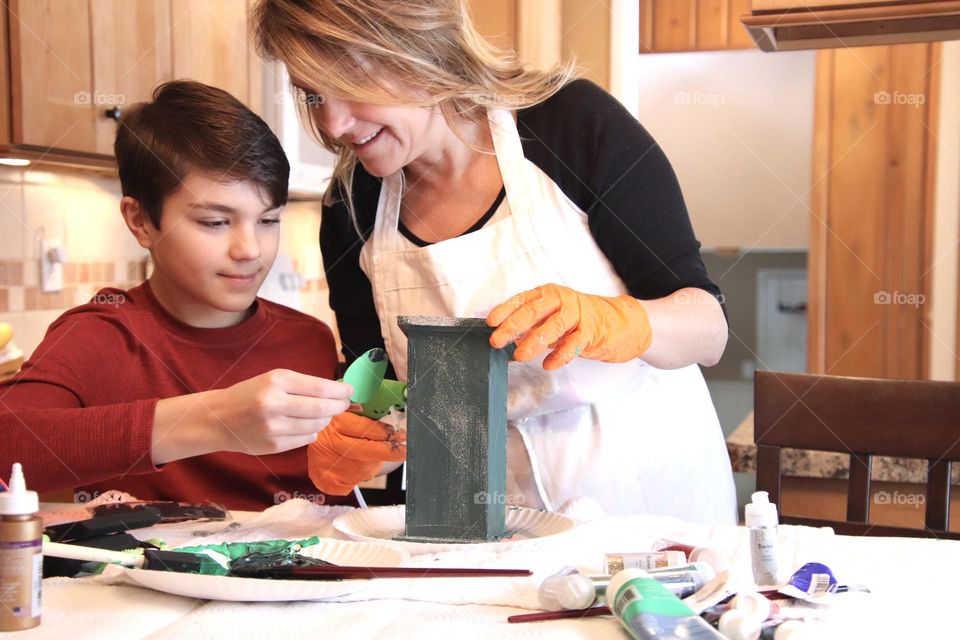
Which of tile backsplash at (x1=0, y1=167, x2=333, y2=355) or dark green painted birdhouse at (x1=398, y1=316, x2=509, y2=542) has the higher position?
tile backsplash at (x1=0, y1=167, x2=333, y2=355)

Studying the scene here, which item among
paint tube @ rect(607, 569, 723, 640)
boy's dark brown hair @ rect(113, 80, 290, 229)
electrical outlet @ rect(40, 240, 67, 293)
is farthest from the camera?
electrical outlet @ rect(40, 240, 67, 293)

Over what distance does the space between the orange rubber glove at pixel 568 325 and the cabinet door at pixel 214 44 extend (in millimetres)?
1615

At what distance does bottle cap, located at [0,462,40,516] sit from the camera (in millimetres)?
A: 732

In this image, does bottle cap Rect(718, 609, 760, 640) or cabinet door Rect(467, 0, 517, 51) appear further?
cabinet door Rect(467, 0, 517, 51)

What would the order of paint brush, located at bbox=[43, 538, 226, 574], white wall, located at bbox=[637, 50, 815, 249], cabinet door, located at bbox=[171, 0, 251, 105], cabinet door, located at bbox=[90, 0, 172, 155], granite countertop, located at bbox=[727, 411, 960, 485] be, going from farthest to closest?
white wall, located at bbox=[637, 50, 815, 249] → cabinet door, located at bbox=[171, 0, 251, 105] → cabinet door, located at bbox=[90, 0, 172, 155] → granite countertop, located at bbox=[727, 411, 960, 485] → paint brush, located at bbox=[43, 538, 226, 574]

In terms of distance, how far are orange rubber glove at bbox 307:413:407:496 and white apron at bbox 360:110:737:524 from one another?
194 millimetres

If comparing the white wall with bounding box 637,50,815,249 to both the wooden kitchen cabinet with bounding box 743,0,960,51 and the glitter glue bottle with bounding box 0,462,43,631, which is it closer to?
the wooden kitchen cabinet with bounding box 743,0,960,51

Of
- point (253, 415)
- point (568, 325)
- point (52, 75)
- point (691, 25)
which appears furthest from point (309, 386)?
point (691, 25)

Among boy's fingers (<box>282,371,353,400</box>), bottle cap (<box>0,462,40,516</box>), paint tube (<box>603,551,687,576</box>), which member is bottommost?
paint tube (<box>603,551,687,576</box>)

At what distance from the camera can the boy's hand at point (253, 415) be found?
0.97m

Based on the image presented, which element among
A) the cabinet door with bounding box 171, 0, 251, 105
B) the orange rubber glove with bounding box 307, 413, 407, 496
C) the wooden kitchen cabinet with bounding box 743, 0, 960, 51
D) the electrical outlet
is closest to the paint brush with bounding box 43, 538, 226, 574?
the orange rubber glove with bounding box 307, 413, 407, 496

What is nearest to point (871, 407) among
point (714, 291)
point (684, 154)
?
point (714, 291)

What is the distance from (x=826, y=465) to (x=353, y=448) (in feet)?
3.48

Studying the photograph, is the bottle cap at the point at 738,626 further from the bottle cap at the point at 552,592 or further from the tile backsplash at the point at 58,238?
the tile backsplash at the point at 58,238
